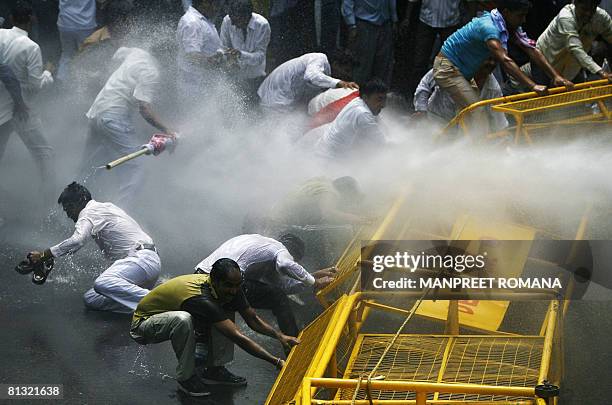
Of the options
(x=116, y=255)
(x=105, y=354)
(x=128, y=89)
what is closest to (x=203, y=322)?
(x=105, y=354)

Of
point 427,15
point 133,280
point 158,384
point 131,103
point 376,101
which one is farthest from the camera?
point 427,15

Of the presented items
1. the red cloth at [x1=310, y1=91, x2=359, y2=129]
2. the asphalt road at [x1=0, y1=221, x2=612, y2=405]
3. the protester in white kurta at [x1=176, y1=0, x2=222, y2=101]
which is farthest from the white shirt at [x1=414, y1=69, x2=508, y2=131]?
the protester in white kurta at [x1=176, y1=0, x2=222, y2=101]

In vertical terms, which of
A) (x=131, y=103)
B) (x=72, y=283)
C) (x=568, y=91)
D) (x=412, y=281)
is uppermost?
(x=568, y=91)

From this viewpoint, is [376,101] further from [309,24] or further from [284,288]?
[309,24]

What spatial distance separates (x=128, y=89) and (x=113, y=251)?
2403 mm

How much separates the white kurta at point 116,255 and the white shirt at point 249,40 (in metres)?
3.57

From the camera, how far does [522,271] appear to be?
769cm

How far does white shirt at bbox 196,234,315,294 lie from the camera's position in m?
8.02

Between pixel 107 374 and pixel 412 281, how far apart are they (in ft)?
7.82

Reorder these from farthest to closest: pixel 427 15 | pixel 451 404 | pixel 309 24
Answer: pixel 309 24
pixel 427 15
pixel 451 404

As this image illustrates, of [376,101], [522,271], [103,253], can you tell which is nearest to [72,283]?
[103,253]

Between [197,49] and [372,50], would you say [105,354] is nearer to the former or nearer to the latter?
[197,49]

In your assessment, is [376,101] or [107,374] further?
[376,101]

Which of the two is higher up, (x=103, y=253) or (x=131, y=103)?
(x=131, y=103)
